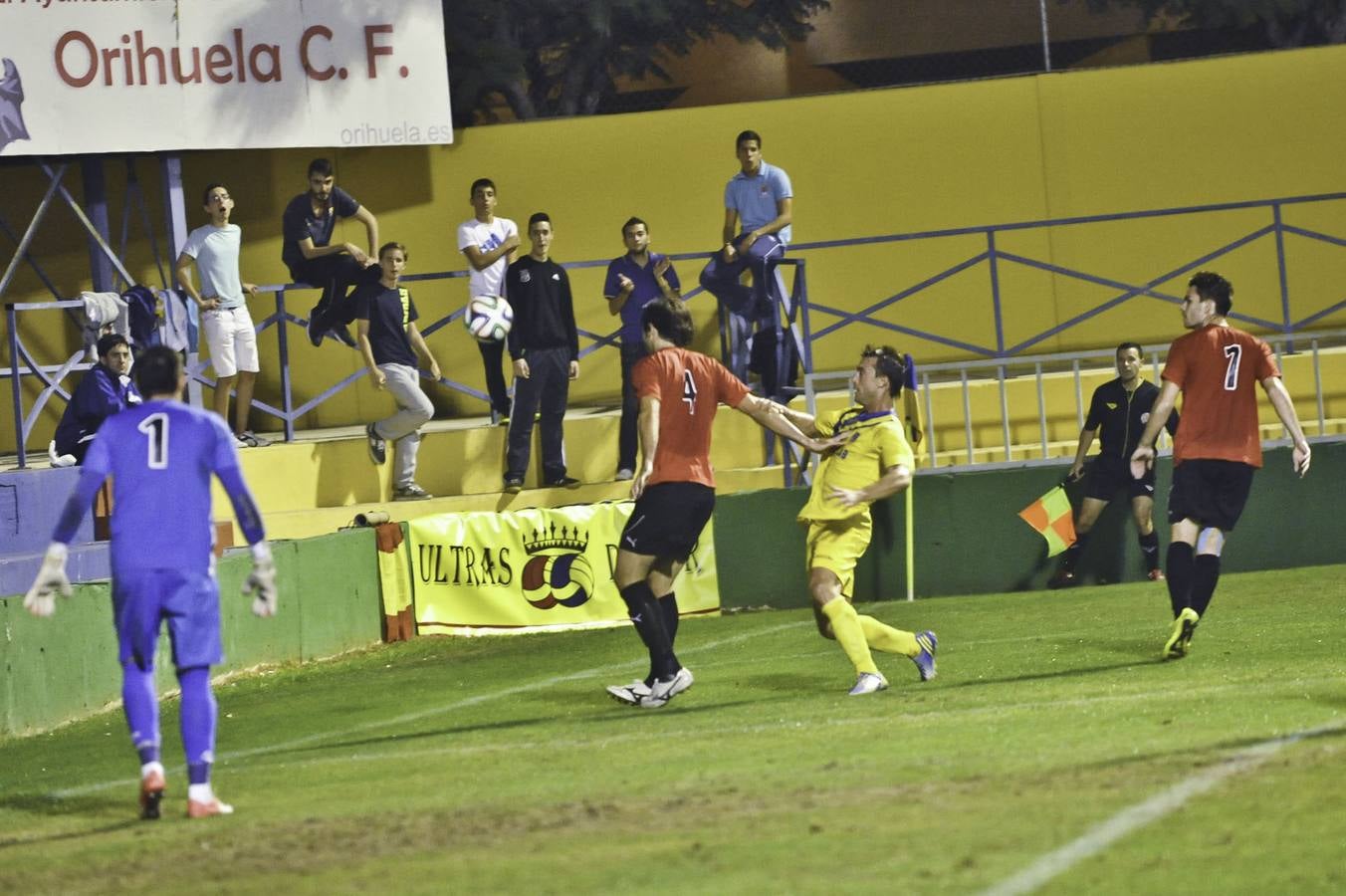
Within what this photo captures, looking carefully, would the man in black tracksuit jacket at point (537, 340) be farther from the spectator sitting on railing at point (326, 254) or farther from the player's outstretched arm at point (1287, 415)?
the player's outstretched arm at point (1287, 415)

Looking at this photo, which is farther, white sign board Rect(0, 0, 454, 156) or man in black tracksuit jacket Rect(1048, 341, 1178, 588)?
white sign board Rect(0, 0, 454, 156)

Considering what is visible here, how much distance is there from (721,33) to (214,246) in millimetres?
7573

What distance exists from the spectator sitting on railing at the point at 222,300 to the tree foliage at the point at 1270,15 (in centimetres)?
1037

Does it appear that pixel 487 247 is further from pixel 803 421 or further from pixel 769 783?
pixel 769 783

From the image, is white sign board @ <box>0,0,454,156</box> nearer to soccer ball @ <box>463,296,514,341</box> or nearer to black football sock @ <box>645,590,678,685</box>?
soccer ball @ <box>463,296,514,341</box>

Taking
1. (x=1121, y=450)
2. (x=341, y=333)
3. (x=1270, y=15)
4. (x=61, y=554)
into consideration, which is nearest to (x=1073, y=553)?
(x=1121, y=450)

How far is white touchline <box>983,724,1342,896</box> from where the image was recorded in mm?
6035

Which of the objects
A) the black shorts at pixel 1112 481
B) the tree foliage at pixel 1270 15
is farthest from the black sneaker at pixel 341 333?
the tree foliage at pixel 1270 15

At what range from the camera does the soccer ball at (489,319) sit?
Result: 659 inches

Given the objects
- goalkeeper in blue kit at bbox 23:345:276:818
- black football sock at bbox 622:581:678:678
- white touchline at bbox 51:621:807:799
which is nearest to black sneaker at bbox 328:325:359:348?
white touchline at bbox 51:621:807:799

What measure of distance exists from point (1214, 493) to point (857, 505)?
2159 mm

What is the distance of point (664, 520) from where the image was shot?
412 inches

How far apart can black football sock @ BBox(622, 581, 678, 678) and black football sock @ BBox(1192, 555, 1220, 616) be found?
9.48ft

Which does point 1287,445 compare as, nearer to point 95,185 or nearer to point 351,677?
point 351,677
